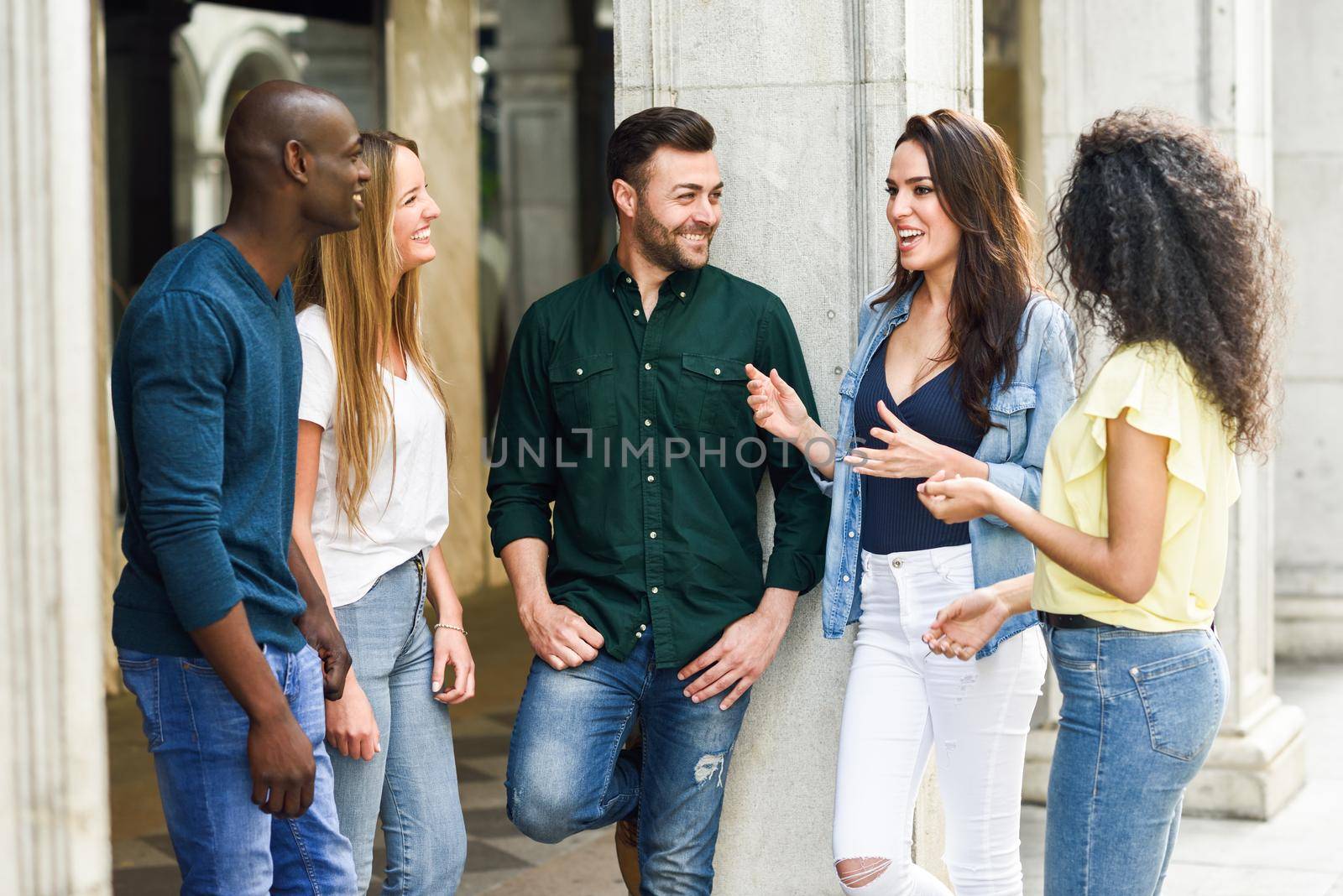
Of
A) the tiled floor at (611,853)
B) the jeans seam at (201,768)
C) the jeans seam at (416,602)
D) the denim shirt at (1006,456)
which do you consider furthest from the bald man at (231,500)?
the tiled floor at (611,853)

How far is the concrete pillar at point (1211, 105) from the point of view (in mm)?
5570

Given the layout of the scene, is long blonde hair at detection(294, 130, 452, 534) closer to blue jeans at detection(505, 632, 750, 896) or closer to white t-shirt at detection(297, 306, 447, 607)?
white t-shirt at detection(297, 306, 447, 607)

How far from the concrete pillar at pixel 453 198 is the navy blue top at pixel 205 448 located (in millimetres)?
7350

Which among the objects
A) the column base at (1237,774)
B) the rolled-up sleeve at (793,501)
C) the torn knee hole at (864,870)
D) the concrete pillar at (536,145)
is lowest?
the column base at (1237,774)

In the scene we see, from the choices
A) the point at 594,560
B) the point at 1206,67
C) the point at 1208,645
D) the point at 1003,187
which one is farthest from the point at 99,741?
the point at 1206,67

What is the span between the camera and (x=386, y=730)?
315 cm

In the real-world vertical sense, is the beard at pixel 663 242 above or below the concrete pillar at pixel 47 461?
above

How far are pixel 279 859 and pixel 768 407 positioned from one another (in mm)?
1296

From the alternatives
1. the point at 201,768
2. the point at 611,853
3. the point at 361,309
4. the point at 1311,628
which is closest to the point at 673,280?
the point at 361,309

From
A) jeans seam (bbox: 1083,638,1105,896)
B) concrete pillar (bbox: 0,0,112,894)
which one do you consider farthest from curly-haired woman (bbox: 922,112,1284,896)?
concrete pillar (bbox: 0,0,112,894)

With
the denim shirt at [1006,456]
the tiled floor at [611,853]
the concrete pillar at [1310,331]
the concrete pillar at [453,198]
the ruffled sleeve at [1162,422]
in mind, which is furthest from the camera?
the concrete pillar at [453,198]

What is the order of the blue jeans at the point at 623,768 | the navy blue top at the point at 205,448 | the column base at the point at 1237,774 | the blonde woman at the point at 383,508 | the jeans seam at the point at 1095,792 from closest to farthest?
the navy blue top at the point at 205,448 → the jeans seam at the point at 1095,792 → the blonde woman at the point at 383,508 → the blue jeans at the point at 623,768 → the column base at the point at 1237,774

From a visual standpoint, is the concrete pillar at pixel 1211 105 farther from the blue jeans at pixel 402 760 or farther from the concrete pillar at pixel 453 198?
the concrete pillar at pixel 453 198

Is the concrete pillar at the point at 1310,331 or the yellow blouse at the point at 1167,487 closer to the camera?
the yellow blouse at the point at 1167,487
